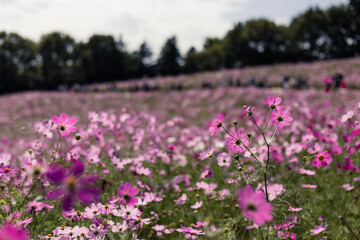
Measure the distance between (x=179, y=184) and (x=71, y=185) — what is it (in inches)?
101

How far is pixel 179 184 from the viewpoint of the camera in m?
3.90

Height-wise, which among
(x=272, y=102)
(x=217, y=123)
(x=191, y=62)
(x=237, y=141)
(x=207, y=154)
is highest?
(x=191, y=62)

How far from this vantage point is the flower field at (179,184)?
1729mm

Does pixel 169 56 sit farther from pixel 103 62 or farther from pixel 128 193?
pixel 128 193

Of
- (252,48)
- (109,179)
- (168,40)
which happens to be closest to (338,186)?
(109,179)

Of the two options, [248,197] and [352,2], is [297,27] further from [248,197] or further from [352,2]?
[248,197]

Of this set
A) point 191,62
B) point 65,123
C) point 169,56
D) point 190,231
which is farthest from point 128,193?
point 191,62

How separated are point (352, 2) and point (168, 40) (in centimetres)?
5791

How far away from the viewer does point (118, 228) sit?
1795 millimetres

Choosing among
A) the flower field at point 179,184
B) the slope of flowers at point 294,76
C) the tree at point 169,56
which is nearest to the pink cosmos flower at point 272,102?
the flower field at point 179,184

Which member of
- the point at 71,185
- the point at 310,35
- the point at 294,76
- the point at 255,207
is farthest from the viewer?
the point at 310,35

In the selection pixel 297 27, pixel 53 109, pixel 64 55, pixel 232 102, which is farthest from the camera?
pixel 64 55

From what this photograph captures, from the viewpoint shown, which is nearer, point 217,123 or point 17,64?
point 217,123

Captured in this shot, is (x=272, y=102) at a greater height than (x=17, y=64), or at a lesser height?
lesser
